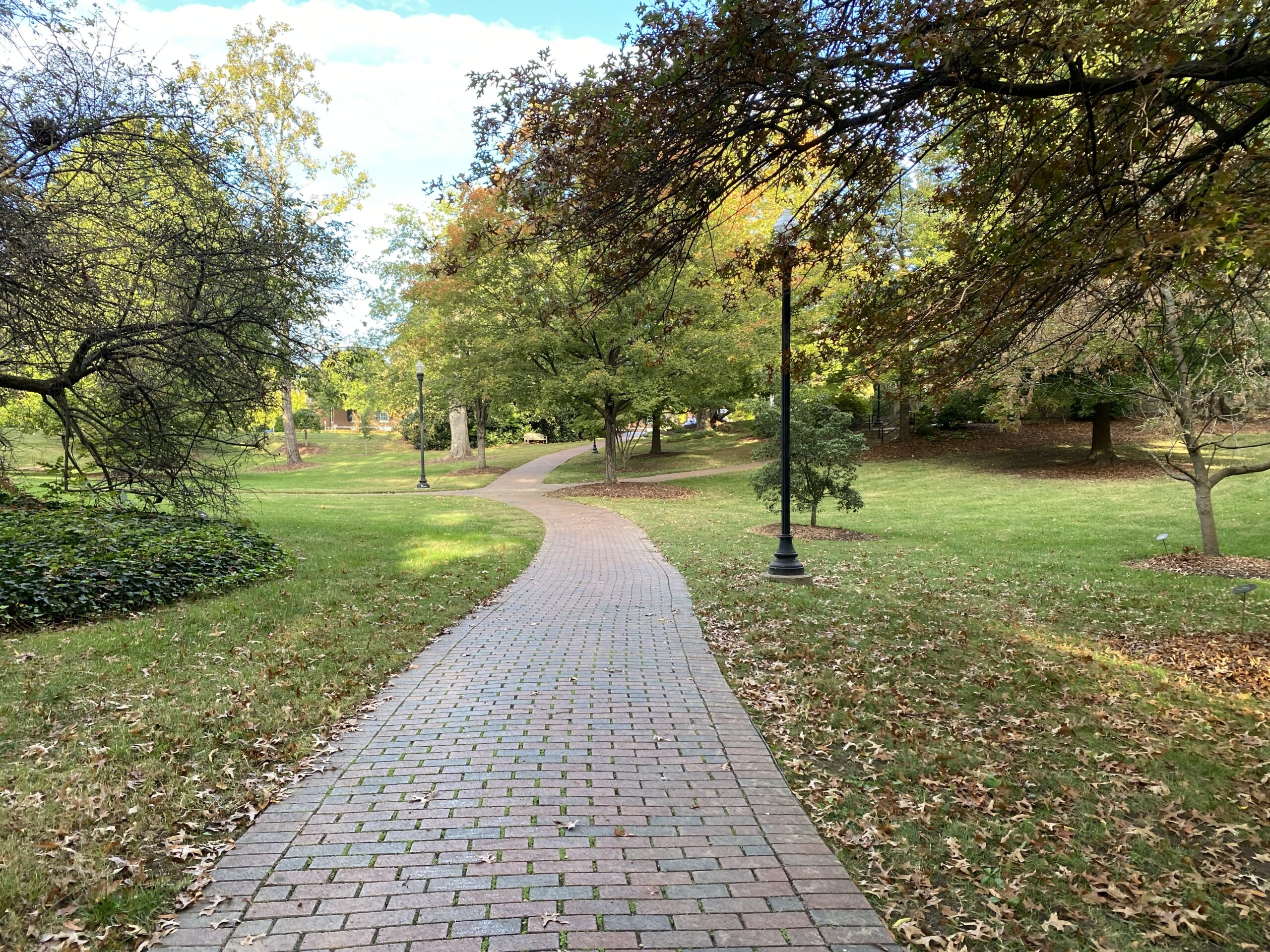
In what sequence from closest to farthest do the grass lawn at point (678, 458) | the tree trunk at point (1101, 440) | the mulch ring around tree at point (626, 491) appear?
1. the mulch ring around tree at point (626, 491)
2. the tree trunk at point (1101, 440)
3. the grass lawn at point (678, 458)

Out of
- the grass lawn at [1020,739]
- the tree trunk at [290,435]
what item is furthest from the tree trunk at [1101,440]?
the tree trunk at [290,435]

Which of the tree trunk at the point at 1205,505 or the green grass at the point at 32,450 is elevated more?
the green grass at the point at 32,450

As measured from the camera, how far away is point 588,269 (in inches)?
230

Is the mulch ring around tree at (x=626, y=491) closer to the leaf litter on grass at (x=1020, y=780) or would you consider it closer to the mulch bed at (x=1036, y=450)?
the mulch bed at (x=1036, y=450)

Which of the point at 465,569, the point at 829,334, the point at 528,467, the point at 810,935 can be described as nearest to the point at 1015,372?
the point at 829,334

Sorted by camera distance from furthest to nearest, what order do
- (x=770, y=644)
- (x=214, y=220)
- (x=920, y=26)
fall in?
(x=214, y=220) → (x=770, y=644) → (x=920, y=26)

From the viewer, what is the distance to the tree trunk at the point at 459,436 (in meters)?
36.2

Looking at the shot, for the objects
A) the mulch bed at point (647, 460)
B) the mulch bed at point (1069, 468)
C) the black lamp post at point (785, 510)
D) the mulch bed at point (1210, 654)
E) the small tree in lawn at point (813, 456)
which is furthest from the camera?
the mulch bed at point (647, 460)

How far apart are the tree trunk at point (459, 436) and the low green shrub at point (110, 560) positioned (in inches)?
1021

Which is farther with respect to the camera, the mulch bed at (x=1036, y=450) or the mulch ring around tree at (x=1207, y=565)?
the mulch bed at (x=1036, y=450)

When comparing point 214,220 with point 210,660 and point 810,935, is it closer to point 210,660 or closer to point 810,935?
point 210,660

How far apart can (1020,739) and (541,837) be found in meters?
3.22

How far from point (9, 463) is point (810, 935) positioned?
13.3 m

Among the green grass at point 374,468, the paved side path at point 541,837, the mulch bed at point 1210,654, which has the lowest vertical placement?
the mulch bed at point 1210,654
